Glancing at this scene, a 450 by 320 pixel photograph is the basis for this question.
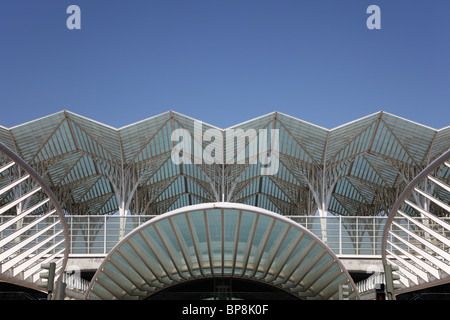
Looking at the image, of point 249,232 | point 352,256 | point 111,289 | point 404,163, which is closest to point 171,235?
point 249,232

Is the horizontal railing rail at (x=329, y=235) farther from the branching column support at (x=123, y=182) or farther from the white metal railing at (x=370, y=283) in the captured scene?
the branching column support at (x=123, y=182)

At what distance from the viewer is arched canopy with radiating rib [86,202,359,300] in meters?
18.2

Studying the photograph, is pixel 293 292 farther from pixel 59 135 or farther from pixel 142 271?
pixel 59 135

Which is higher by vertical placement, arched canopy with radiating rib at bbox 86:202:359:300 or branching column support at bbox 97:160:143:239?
branching column support at bbox 97:160:143:239

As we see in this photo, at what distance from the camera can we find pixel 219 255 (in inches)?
816

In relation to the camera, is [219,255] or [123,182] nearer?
[219,255]

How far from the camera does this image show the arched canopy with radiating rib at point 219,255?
1819cm

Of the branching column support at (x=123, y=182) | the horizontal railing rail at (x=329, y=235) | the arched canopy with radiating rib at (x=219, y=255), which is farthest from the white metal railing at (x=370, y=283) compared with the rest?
the branching column support at (x=123, y=182)

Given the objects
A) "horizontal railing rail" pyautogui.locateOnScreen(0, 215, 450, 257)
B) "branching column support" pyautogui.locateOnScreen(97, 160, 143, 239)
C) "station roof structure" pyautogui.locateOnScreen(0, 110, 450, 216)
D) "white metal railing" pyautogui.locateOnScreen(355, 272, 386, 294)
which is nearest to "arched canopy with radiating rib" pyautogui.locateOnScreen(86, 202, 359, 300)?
"white metal railing" pyautogui.locateOnScreen(355, 272, 386, 294)

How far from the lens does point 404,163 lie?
40188 millimetres

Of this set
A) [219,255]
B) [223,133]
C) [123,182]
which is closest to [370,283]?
[219,255]

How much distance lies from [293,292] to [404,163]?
20587mm

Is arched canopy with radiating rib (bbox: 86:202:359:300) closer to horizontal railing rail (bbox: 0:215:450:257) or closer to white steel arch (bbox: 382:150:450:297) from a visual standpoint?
white steel arch (bbox: 382:150:450:297)

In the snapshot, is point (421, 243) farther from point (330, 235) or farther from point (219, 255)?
point (330, 235)
